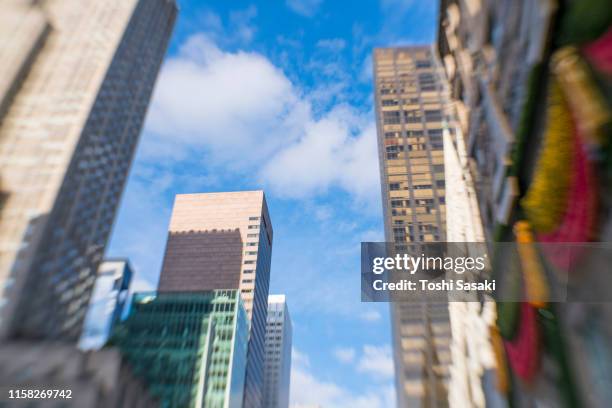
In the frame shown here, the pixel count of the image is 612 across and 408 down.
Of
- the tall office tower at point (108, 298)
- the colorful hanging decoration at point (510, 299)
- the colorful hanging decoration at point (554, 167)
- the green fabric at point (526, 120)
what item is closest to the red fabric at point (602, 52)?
the colorful hanging decoration at point (554, 167)

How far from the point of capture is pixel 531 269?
1667 cm

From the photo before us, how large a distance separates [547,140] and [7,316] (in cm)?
4696

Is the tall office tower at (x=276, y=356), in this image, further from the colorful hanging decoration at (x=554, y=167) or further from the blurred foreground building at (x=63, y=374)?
the colorful hanging decoration at (x=554, y=167)

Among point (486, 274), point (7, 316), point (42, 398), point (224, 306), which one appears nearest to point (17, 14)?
point (7, 316)

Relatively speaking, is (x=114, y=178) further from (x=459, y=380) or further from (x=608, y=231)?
(x=608, y=231)

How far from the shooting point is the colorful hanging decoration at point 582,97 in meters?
11.1

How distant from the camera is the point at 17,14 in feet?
202

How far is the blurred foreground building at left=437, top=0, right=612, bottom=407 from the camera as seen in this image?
11758mm

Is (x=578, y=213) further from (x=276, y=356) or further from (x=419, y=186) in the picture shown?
(x=276, y=356)

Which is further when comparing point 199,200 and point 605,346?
point 199,200

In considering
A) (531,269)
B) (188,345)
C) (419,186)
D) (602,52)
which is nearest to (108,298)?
(188,345)

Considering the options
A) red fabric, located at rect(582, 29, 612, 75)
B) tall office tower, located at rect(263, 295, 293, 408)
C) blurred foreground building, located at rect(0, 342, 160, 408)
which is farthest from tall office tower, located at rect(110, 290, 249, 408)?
tall office tower, located at rect(263, 295, 293, 408)

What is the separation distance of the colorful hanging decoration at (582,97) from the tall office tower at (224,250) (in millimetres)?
113456

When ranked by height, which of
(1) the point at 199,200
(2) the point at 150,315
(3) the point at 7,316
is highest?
(1) the point at 199,200
